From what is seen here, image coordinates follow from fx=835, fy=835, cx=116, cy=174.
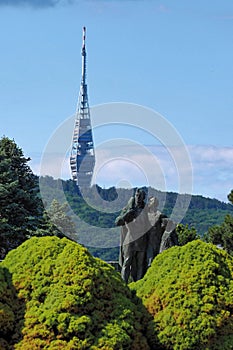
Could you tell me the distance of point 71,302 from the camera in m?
9.88

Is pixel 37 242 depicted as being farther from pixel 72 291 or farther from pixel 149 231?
pixel 149 231

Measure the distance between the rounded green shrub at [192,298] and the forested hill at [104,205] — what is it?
36.8 metres

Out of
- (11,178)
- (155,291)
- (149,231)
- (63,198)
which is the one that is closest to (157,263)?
(155,291)

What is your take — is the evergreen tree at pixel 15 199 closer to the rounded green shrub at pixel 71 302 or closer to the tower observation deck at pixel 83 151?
the rounded green shrub at pixel 71 302

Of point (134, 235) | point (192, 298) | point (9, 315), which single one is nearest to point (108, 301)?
point (192, 298)

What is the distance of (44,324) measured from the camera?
984cm

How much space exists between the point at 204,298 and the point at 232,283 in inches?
19.3

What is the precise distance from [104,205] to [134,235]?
37119mm

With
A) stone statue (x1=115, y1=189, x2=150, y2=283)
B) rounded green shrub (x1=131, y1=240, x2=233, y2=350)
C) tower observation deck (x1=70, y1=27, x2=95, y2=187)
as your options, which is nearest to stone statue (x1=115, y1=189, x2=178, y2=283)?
stone statue (x1=115, y1=189, x2=150, y2=283)

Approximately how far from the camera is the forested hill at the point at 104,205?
173 ft

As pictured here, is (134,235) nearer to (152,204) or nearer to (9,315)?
(152,204)

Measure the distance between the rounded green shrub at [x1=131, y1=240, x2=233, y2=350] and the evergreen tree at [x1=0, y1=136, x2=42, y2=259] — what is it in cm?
2147

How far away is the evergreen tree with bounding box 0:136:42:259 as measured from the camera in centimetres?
3259

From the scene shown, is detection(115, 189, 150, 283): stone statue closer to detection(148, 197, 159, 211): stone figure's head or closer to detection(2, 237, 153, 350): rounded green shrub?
detection(148, 197, 159, 211): stone figure's head
